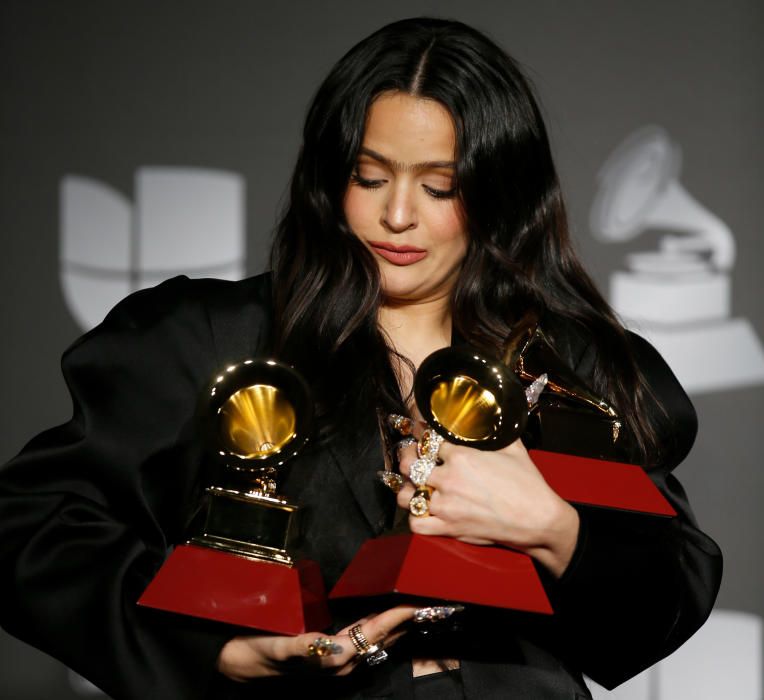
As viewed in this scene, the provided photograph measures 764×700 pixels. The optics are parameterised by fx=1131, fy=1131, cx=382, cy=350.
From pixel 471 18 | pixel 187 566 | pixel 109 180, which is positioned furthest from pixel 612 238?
pixel 187 566

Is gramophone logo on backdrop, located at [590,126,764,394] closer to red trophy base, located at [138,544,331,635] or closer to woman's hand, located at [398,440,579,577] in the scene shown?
woman's hand, located at [398,440,579,577]

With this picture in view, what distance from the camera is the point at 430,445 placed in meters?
1.39

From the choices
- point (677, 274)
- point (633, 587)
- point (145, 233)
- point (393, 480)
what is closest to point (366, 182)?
point (393, 480)

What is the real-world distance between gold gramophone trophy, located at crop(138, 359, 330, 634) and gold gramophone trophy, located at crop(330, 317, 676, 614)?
68mm

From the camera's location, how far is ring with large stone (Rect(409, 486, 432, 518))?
1.34 meters

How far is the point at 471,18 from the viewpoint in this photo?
320 centimetres

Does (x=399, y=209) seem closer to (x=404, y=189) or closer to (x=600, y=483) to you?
(x=404, y=189)

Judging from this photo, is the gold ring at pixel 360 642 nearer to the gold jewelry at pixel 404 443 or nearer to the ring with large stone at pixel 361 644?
the ring with large stone at pixel 361 644

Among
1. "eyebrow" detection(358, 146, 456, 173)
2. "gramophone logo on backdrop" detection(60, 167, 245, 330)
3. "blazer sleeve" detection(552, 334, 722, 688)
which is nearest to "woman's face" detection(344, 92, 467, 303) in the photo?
"eyebrow" detection(358, 146, 456, 173)

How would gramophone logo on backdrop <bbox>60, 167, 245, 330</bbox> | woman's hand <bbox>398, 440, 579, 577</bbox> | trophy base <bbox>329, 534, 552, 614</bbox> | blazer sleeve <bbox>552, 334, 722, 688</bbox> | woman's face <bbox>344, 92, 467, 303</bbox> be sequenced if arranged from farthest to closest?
gramophone logo on backdrop <bbox>60, 167, 245, 330</bbox>
woman's face <bbox>344, 92, 467, 303</bbox>
blazer sleeve <bbox>552, 334, 722, 688</bbox>
woman's hand <bbox>398, 440, 579, 577</bbox>
trophy base <bbox>329, 534, 552, 614</bbox>

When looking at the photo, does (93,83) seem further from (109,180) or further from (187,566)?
(187,566)

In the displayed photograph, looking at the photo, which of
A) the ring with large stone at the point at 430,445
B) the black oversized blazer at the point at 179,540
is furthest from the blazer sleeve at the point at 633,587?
the ring with large stone at the point at 430,445

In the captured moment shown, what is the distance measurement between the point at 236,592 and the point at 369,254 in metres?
0.58

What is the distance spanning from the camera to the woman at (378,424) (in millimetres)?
1382
